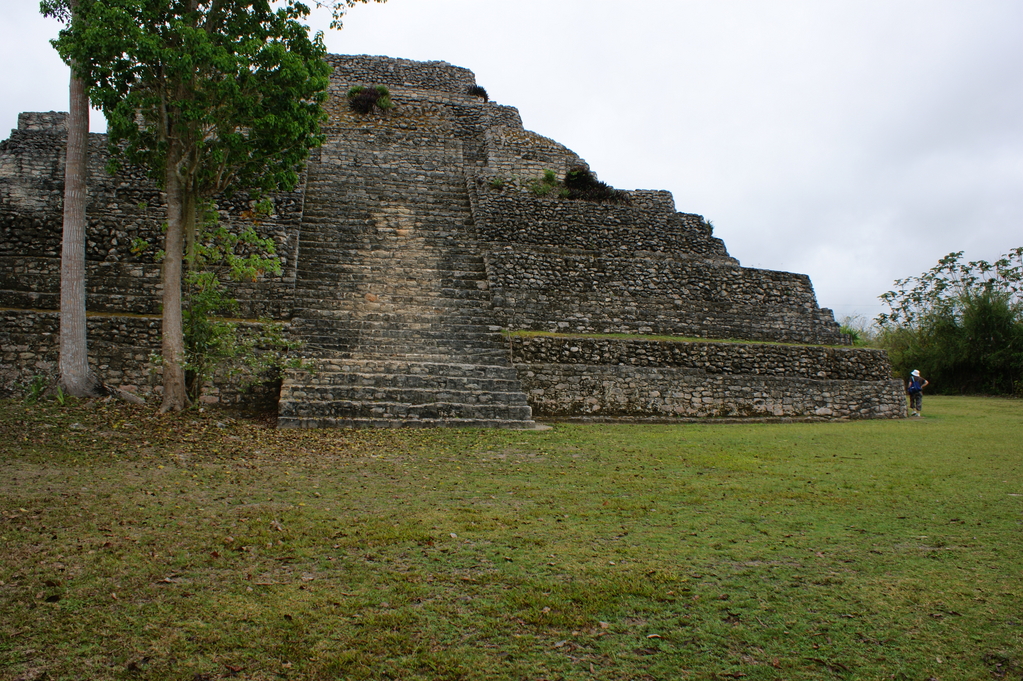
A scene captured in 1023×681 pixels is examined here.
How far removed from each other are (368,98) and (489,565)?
66.6 feet

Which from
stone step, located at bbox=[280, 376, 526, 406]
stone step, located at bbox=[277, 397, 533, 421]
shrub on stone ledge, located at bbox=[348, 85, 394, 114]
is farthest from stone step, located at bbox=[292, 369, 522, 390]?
shrub on stone ledge, located at bbox=[348, 85, 394, 114]

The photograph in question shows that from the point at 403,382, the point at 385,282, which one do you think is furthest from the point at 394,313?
the point at 403,382

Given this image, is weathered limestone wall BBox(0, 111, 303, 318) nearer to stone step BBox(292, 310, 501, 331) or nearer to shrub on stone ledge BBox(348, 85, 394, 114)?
stone step BBox(292, 310, 501, 331)

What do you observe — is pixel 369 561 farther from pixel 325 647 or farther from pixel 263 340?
pixel 263 340

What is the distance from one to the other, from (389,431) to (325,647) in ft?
19.2

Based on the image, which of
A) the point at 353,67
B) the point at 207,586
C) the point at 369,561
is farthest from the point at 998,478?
the point at 353,67

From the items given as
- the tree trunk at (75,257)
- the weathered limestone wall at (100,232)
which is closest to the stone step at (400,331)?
the weathered limestone wall at (100,232)

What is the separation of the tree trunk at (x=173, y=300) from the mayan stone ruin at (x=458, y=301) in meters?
0.97

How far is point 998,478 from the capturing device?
6410 mm

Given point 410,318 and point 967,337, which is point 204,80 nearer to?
point 410,318

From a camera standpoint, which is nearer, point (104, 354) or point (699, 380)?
point (104, 354)

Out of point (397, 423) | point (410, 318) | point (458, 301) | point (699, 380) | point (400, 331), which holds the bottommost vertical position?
point (397, 423)

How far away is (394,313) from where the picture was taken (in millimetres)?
11523

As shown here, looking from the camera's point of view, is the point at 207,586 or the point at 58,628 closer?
the point at 58,628
